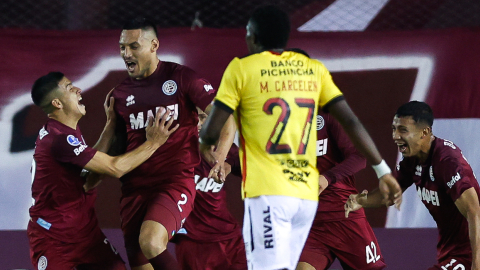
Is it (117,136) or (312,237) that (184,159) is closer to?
(117,136)

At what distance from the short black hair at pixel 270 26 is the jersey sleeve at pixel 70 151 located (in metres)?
1.57

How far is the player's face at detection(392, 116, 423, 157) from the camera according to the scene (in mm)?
4309

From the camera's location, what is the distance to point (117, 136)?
4.67 metres

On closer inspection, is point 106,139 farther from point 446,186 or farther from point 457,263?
point 457,263

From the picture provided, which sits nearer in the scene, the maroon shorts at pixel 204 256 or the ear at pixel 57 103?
the ear at pixel 57 103

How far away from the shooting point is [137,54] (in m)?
4.47

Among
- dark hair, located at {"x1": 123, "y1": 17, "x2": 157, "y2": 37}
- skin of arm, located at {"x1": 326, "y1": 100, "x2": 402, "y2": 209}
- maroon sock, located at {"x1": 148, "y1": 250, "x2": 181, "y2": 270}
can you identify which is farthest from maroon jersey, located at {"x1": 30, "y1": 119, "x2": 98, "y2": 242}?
skin of arm, located at {"x1": 326, "y1": 100, "x2": 402, "y2": 209}

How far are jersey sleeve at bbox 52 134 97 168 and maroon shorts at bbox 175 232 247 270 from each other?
1081mm

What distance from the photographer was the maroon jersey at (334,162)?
4660 mm

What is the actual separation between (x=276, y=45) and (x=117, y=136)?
171cm

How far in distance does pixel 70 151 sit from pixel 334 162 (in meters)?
1.90

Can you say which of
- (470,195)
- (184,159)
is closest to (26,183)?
(184,159)

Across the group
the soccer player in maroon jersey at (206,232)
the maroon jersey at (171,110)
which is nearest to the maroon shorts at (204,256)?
the soccer player in maroon jersey at (206,232)

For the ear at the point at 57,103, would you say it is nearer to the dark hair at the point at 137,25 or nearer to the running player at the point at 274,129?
the dark hair at the point at 137,25
